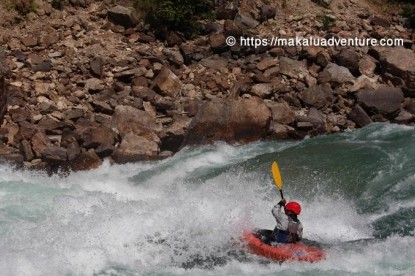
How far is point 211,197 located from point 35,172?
311 centimetres

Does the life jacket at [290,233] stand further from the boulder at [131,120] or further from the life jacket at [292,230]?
the boulder at [131,120]

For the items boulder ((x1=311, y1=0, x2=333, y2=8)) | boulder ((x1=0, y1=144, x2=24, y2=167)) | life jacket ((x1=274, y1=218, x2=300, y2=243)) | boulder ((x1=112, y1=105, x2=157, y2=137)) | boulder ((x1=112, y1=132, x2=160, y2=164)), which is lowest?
boulder ((x1=0, y1=144, x2=24, y2=167))

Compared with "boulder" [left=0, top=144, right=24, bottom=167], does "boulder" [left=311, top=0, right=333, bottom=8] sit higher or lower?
higher

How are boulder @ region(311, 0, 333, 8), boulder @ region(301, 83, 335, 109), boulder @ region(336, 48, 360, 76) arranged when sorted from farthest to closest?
boulder @ region(311, 0, 333, 8) < boulder @ region(336, 48, 360, 76) < boulder @ region(301, 83, 335, 109)

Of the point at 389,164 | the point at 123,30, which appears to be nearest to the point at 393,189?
the point at 389,164

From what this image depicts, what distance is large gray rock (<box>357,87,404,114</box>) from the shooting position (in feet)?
39.8

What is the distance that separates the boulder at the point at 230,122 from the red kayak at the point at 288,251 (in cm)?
379

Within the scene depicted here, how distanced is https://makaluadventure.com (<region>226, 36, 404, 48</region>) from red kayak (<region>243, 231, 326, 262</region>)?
23.7 feet

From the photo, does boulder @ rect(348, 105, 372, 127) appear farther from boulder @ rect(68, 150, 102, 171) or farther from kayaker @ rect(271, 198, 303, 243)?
boulder @ rect(68, 150, 102, 171)

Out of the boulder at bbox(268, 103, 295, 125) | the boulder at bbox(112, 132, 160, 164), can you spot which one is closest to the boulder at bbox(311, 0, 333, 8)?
the boulder at bbox(268, 103, 295, 125)

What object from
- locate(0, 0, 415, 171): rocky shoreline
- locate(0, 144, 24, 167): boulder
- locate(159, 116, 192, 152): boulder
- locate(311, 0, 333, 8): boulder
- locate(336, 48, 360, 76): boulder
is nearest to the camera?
locate(0, 144, 24, 167): boulder

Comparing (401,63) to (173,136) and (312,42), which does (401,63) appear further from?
(173,136)

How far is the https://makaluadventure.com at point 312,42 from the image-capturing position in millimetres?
13969

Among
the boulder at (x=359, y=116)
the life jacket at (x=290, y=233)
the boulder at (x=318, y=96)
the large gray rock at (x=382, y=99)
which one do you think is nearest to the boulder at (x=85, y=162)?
the life jacket at (x=290, y=233)
